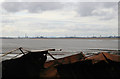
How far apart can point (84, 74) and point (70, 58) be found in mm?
1515

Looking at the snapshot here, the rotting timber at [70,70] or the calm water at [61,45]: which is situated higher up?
the rotting timber at [70,70]

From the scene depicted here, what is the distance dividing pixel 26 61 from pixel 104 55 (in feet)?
7.86

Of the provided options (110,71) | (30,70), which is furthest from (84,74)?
(30,70)

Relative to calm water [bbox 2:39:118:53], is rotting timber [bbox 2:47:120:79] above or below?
above

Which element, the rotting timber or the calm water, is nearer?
the rotting timber

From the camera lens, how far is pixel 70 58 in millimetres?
4676

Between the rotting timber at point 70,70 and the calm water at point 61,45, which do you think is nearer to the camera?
the rotting timber at point 70,70

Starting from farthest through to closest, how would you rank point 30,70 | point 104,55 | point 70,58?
→ point 70,58 → point 104,55 → point 30,70

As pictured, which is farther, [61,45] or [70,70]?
[61,45]

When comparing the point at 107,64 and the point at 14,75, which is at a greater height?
the point at 107,64

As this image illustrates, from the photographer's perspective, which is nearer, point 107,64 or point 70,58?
point 107,64

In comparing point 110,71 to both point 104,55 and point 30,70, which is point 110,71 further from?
point 30,70

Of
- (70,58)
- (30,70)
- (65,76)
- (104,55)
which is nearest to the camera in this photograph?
(65,76)

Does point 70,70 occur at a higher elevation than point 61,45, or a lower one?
higher
